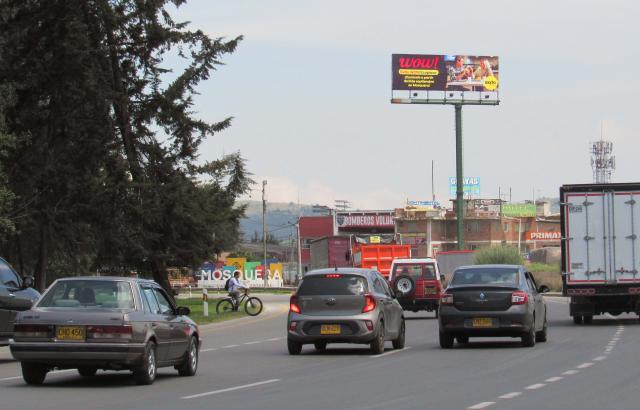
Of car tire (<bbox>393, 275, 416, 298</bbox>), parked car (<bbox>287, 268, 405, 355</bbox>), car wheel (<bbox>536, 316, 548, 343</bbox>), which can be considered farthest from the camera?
car tire (<bbox>393, 275, 416, 298</bbox>)

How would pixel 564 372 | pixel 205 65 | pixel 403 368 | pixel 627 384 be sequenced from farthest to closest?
pixel 205 65
pixel 403 368
pixel 564 372
pixel 627 384

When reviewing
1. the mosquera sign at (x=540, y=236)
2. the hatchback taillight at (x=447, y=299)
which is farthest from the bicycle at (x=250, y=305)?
the mosquera sign at (x=540, y=236)

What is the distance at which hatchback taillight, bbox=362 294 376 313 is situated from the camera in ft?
74.1

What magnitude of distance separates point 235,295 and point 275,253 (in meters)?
151

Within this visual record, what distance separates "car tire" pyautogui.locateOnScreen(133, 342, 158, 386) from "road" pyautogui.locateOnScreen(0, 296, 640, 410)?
15cm

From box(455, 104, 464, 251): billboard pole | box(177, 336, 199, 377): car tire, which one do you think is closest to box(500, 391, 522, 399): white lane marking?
box(177, 336, 199, 377): car tire

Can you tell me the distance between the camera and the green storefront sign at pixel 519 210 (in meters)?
153

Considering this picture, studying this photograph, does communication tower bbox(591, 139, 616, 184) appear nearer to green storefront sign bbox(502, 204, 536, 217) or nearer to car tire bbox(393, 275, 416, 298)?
green storefront sign bbox(502, 204, 536, 217)

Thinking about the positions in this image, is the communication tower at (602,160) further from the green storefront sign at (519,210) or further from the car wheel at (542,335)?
the car wheel at (542,335)

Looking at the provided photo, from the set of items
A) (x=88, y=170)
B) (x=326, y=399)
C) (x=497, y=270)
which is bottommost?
(x=326, y=399)

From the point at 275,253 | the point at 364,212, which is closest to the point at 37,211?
the point at 364,212

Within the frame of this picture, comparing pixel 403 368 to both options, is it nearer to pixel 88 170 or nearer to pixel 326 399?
pixel 326 399

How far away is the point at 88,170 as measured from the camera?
4544 centimetres

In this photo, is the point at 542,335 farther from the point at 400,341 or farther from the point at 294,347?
the point at 294,347
